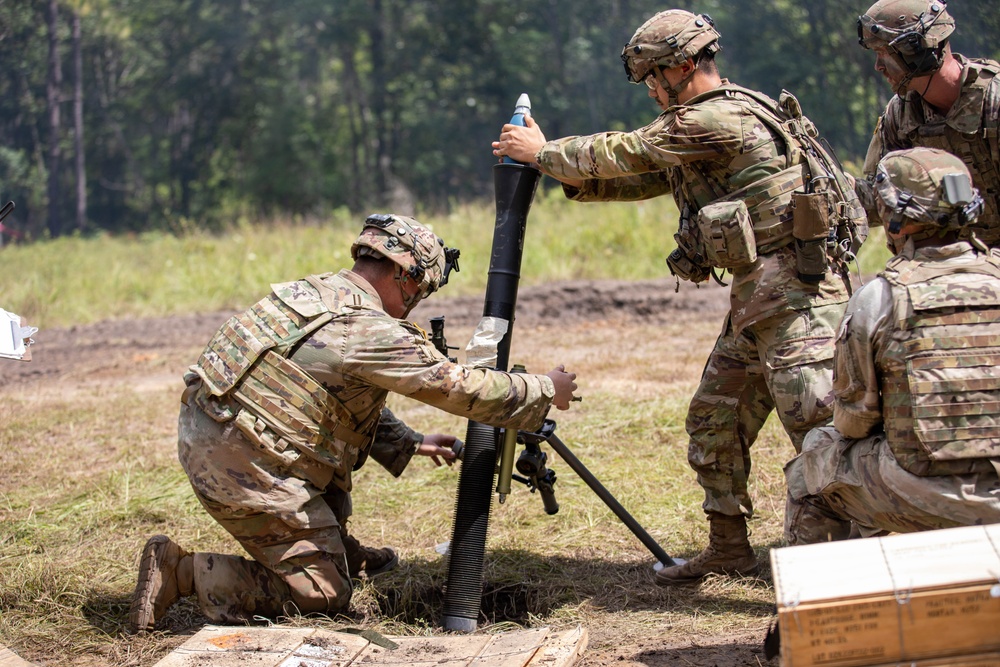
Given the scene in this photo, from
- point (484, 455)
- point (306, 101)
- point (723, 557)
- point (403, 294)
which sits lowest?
point (723, 557)

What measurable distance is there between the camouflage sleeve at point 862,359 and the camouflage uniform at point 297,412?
4.17ft

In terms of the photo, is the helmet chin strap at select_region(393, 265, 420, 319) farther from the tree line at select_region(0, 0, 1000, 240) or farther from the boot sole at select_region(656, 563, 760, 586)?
the tree line at select_region(0, 0, 1000, 240)

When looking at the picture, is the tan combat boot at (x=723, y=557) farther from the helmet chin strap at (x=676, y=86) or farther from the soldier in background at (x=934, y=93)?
the helmet chin strap at (x=676, y=86)

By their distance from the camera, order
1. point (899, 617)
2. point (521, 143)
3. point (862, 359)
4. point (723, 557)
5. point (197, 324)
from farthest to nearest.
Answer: point (197, 324)
point (723, 557)
point (521, 143)
point (862, 359)
point (899, 617)

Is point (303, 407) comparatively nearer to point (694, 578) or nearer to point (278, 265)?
point (694, 578)

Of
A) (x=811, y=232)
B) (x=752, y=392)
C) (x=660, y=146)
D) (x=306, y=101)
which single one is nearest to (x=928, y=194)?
(x=811, y=232)

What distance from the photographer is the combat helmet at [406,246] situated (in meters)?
4.23

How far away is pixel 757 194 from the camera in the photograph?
404 centimetres

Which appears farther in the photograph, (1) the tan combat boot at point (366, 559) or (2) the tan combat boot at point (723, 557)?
(1) the tan combat boot at point (366, 559)

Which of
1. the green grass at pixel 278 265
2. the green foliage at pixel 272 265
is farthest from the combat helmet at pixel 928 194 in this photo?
the green foliage at pixel 272 265

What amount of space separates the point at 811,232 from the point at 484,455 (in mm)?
1634

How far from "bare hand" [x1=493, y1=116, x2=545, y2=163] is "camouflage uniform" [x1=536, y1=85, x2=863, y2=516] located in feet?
0.22

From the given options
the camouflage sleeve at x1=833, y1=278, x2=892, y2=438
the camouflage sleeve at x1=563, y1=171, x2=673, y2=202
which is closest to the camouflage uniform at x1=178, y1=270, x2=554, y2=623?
the camouflage sleeve at x1=563, y1=171, x2=673, y2=202

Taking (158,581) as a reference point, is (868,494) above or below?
above
